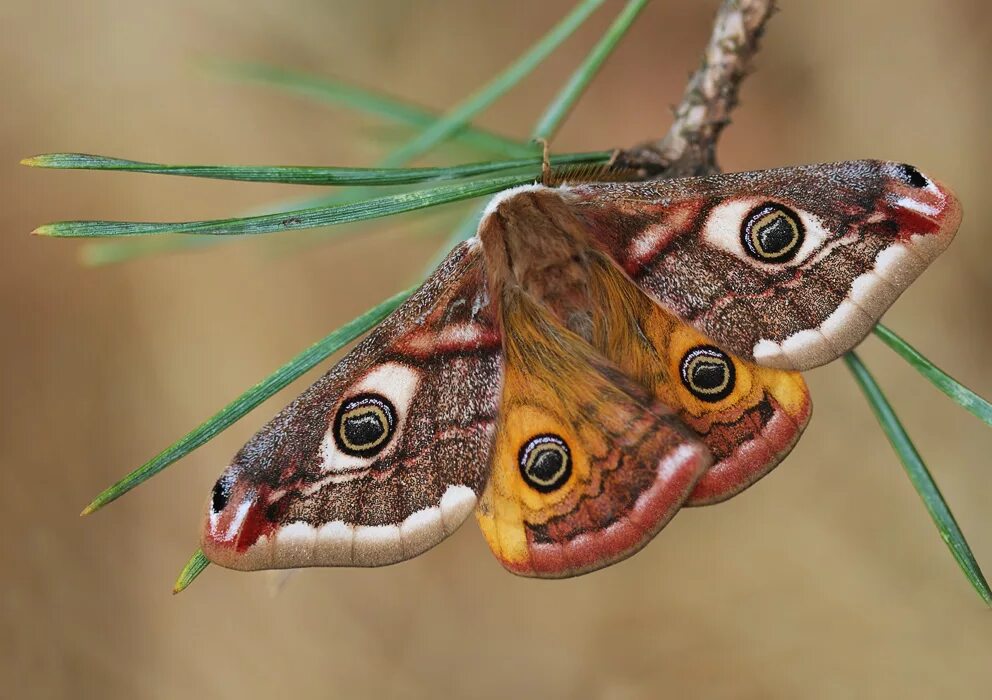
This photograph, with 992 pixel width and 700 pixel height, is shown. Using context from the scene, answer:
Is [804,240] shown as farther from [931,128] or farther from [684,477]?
[931,128]

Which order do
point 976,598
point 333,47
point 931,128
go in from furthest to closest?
point 333,47
point 931,128
point 976,598

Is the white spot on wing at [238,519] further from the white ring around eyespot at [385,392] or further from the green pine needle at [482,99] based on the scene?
the green pine needle at [482,99]

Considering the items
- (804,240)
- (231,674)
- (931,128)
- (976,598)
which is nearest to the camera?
(804,240)

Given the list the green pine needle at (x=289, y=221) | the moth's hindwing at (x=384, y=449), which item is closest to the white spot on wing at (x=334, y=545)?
the moth's hindwing at (x=384, y=449)

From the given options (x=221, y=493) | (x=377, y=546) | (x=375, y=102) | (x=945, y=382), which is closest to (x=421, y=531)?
(x=377, y=546)

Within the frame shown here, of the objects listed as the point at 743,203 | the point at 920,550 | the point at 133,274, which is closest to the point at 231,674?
the point at 133,274

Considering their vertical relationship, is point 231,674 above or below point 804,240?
below

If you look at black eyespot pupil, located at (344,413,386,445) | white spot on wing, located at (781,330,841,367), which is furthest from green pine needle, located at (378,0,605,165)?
white spot on wing, located at (781,330,841,367)
